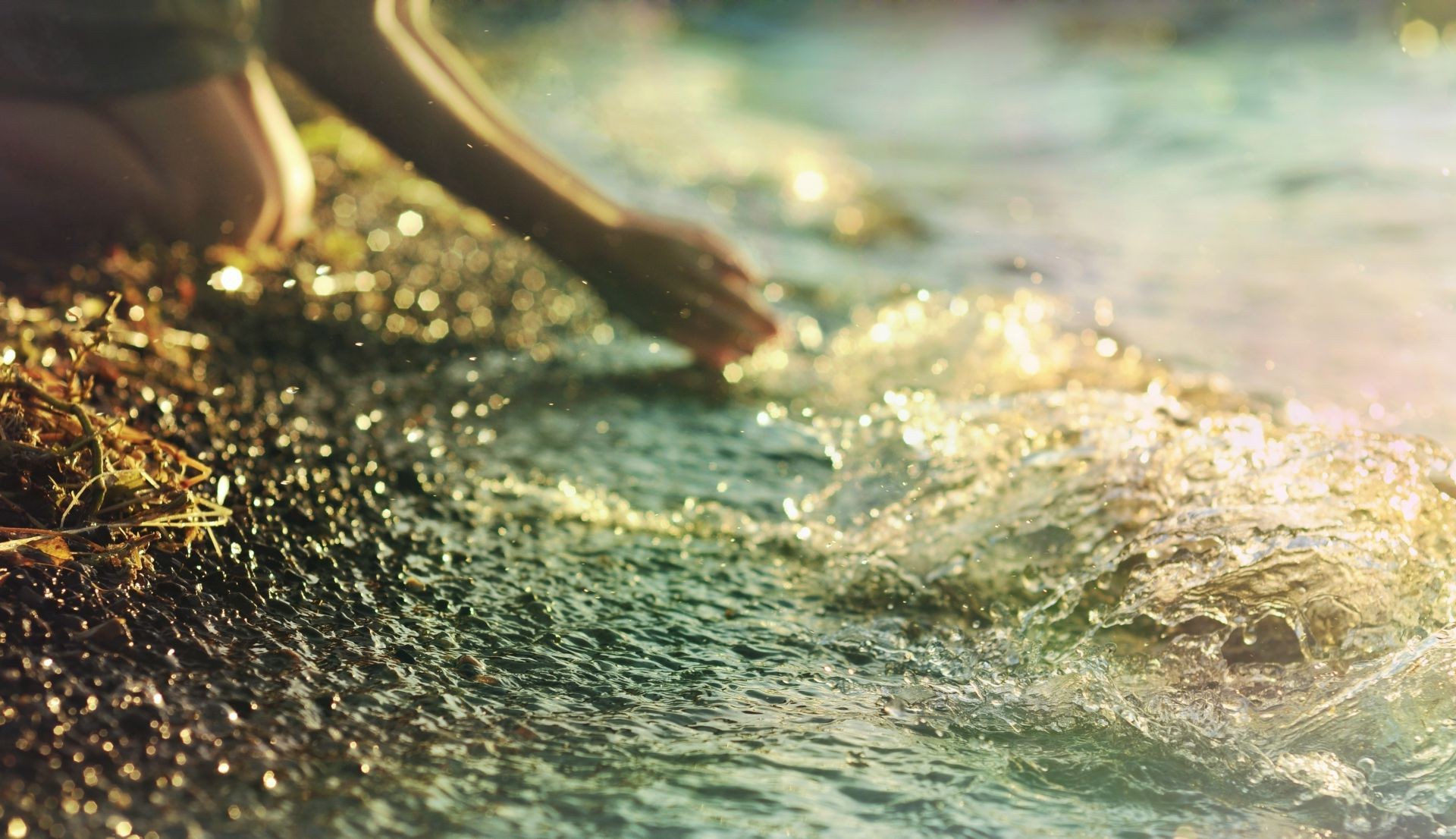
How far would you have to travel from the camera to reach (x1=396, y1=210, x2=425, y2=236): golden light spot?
11.2ft

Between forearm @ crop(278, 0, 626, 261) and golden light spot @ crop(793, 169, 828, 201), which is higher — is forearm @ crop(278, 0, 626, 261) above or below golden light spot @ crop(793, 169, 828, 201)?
below

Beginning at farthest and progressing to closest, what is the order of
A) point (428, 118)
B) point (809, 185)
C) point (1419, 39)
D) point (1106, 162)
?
point (1419, 39) → point (1106, 162) → point (809, 185) → point (428, 118)

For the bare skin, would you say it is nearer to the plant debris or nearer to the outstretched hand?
the outstretched hand

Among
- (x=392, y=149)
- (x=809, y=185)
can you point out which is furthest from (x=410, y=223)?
(x=809, y=185)

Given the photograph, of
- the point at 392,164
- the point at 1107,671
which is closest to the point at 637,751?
the point at 1107,671

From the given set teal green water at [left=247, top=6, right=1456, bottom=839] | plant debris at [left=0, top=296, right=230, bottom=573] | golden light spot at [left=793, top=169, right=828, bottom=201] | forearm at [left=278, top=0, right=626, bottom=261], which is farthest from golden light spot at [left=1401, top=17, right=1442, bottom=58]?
plant debris at [left=0, top=296, right=230, bottom=573]

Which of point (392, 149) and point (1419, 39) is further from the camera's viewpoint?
point (1419, 39)

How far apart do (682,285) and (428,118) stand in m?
0.59

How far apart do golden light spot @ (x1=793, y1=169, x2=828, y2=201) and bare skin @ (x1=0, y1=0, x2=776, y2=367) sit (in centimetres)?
223

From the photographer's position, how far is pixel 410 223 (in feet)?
11.5

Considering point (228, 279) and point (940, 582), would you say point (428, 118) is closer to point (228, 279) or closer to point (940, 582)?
point (228, 279)

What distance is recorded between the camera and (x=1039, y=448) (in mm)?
2088

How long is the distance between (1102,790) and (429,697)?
0.75 m

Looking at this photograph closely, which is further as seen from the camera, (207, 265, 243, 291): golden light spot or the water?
(207, 265, 243, 291): golden light spot
